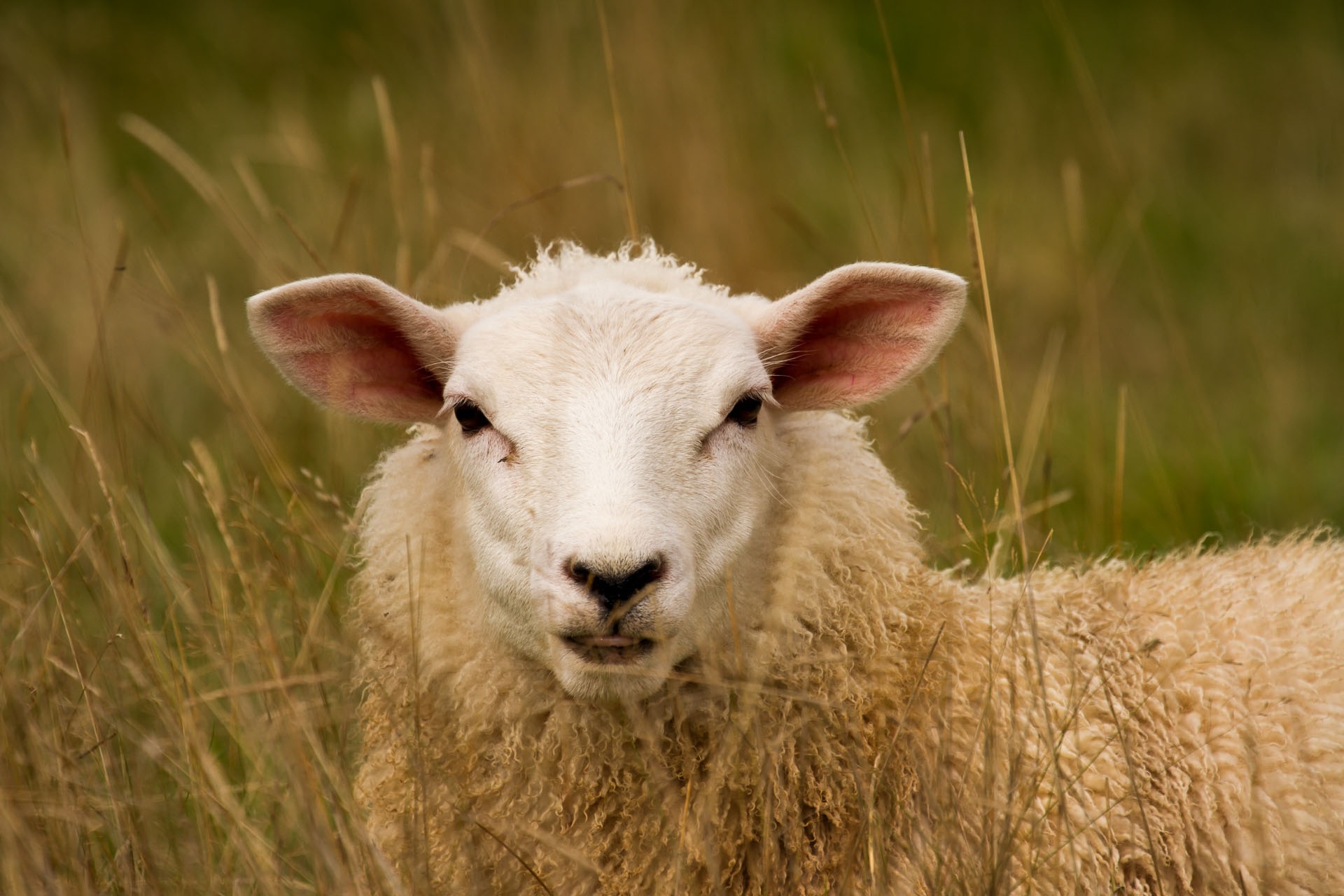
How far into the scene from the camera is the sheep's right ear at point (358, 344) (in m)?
2.70

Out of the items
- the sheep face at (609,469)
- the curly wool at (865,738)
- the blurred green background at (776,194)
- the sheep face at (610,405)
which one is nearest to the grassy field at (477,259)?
the blurred green background at (776,194)

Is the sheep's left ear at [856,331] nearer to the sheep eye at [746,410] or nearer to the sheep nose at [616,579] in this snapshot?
the sheep eye at [746,410]

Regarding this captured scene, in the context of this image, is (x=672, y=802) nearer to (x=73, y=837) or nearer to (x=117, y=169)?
(x=73, y=837)

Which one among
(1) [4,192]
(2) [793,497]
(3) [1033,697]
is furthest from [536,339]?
(1) [4,192]

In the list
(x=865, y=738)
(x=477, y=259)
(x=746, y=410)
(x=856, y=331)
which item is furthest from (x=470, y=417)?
(x=477, y=259)

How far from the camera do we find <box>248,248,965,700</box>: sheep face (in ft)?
7.48

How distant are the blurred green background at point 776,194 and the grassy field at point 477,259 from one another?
0.03 meters

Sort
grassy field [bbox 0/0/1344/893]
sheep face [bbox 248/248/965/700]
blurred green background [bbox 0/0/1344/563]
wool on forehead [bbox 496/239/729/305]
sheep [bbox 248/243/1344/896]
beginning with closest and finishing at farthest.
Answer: sheep face [bbox 248/248/965/700], sheep [bbox 248/243/1344/896], grassy field [bbox 0/0/1344/893], wool on forehead [bbox 496/239/729/305], blurred green background [bbox 0/0/1344/563]

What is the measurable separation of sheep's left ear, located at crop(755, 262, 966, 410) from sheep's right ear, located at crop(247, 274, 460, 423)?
724 mm

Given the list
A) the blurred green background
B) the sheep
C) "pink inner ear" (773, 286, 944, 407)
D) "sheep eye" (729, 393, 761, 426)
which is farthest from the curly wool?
the blurred green background

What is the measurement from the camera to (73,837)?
241 cm

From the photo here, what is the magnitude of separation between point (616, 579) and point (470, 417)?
65 centimetres

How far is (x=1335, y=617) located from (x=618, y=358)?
1.70 meters

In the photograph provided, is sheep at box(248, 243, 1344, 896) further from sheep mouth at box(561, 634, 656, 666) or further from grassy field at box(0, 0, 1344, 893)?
grassy field at box(0, 0, 1344, 893)
